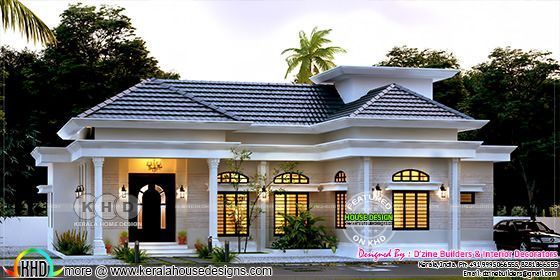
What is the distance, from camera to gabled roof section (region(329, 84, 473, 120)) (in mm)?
32094

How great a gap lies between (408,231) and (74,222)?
1125cm

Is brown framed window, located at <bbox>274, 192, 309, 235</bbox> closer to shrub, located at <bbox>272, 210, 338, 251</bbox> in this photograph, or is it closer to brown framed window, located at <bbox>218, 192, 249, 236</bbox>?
shrub, located at <bbox>272, 210, 338, 251</bbox>

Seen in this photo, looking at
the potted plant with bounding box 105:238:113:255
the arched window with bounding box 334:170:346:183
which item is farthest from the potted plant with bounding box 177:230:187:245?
the arched window with bounding box 334:170:346:183

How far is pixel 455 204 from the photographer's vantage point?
32094 mm

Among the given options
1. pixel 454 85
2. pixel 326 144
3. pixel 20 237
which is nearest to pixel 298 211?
pixel 326 144

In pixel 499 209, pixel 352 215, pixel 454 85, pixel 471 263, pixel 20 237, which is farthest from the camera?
pixel 499 209

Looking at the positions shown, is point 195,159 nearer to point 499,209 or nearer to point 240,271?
point 240,271

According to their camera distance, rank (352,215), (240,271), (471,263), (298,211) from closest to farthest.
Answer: (240,271), (471,263), (352,215), (298,211)

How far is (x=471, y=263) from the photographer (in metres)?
29.2

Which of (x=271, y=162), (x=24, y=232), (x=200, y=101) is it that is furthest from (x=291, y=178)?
(x=24, y=232)

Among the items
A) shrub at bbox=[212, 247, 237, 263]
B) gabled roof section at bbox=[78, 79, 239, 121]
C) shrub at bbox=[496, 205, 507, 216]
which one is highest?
gabled roof section at bbox=[78, 79, 239, 121]

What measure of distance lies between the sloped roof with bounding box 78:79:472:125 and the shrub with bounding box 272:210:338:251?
3.56m

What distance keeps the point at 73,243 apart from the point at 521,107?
24.2m

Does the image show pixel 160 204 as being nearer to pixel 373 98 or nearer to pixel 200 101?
pixel 200 101
